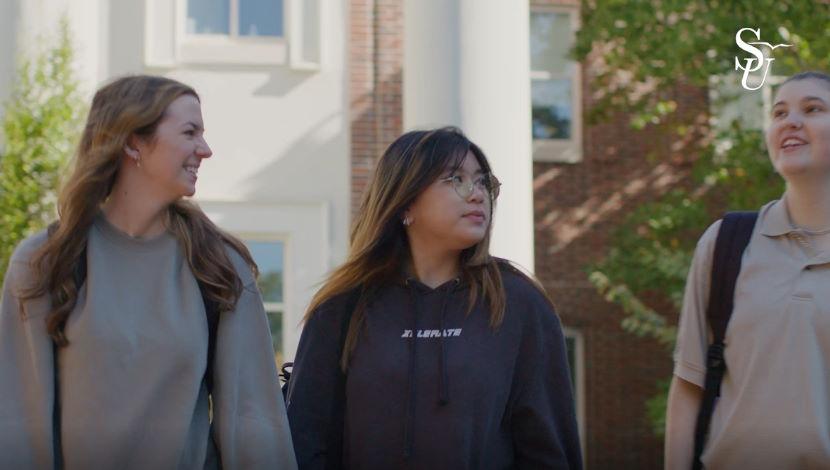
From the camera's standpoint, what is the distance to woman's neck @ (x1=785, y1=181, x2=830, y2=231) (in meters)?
4.07

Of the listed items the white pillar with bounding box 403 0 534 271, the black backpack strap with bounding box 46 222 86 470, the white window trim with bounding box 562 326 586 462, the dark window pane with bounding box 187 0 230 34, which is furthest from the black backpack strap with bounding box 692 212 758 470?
the white window trim with bounding box 562 326 586 462

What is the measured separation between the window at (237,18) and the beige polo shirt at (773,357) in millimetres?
10447

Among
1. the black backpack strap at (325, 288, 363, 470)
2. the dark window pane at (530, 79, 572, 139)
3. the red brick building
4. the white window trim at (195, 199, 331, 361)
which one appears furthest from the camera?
the dark window pane at (530, 79, 572, 139)

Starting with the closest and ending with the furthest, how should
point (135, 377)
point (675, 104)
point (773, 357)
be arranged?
point (135, 377) → point (773, 357) → point (675, 104)

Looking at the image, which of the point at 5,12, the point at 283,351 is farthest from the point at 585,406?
the point at 5,12

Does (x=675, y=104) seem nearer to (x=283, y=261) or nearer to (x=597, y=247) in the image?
(x=597, y=247)

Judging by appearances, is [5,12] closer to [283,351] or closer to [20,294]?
[283,351]

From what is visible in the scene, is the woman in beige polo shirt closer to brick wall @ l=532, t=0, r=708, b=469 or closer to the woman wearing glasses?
the woman wearing glasses

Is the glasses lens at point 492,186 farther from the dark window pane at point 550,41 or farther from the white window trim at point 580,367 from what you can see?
the dark window pane at point 550,41

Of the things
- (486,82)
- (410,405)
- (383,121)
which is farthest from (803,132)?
(383,121)

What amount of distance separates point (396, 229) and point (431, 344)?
1.60 feet

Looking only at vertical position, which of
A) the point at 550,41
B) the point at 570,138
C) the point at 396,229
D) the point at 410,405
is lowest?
the point at 410,405

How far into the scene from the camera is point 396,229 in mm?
4434

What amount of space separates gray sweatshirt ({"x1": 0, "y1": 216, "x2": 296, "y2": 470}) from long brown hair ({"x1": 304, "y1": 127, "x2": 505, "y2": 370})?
45 cm
